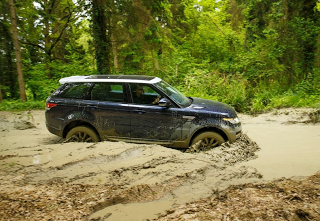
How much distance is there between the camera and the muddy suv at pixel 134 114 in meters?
5.09

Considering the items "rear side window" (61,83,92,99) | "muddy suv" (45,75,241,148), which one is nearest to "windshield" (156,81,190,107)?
"muddy suv" (45,75,241,148)

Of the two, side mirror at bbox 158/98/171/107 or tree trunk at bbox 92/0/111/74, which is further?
tree trunk at bbox 92/0/111/74

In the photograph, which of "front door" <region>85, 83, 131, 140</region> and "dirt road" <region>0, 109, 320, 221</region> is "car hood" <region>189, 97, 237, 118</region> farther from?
"front door" <region>85, 83, 131, 140</region>

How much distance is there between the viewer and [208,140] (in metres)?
5.12

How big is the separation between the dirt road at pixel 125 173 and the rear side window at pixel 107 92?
3.55ft

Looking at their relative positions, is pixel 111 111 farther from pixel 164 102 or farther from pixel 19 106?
pixel 19 106

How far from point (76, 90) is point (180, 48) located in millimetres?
11285

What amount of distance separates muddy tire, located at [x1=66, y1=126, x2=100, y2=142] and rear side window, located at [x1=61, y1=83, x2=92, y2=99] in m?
0.76

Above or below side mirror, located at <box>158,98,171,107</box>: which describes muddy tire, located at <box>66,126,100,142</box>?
below

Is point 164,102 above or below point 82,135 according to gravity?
above

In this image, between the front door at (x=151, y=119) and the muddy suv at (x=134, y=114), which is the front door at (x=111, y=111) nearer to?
the muddy suv at (x=134, y=114)

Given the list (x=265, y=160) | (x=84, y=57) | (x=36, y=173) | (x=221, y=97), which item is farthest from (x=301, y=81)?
(x=84, y=57)

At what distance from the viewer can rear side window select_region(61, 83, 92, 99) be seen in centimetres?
559

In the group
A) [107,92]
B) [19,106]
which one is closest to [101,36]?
[19,106]
